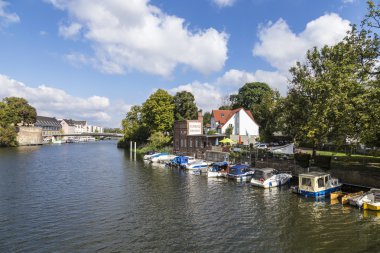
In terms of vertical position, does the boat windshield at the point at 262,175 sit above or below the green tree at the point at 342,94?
below

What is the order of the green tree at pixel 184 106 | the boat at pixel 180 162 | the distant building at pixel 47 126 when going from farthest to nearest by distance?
the distant building at pixel 47 126 → the green tree at pixel 184 106 → the boat at pixel 180 162

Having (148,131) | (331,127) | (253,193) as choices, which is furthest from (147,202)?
(148,131)

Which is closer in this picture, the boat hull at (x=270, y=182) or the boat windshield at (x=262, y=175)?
the boat hull at (x=270, y=182)

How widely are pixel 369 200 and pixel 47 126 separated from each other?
178m

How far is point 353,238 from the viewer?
64.0 feet

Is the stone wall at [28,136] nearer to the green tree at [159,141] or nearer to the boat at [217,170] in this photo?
the green tree at [159,141]

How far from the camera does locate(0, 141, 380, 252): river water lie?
18.8 m

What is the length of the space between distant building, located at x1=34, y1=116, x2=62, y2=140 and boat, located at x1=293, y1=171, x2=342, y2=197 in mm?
160745

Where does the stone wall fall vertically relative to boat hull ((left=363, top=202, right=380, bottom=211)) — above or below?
above

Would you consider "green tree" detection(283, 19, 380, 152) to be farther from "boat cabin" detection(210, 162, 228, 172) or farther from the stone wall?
the stone wall

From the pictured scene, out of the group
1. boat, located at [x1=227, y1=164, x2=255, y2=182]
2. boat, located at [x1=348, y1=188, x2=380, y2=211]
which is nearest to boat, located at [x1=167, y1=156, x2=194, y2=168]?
boat, located at [x1=227, y1=164, x2=255, y2=182]

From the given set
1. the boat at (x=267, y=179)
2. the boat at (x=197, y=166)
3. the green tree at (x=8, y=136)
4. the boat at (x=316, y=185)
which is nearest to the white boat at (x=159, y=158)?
the boat at (x=197, y=166)

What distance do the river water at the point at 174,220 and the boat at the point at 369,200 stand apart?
712 millimetres

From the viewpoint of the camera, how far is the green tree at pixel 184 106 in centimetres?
→ 8944
